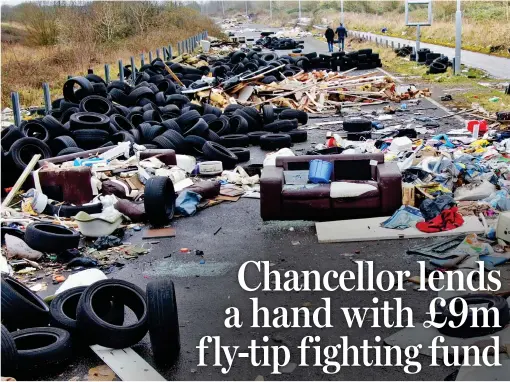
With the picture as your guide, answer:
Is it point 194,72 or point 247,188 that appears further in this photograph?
point 194,72

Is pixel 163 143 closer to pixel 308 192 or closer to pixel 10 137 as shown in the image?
pixel 10 137

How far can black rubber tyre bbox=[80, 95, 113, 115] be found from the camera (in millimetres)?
16658

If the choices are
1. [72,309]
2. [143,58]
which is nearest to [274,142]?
[72,309]

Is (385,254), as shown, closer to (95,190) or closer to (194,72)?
(95,190)

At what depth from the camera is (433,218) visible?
948 centimetres

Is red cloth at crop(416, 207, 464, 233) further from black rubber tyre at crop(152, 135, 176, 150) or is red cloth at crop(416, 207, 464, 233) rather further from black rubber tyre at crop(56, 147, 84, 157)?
black rubber tyre at crop(56, 147, 84, 157)

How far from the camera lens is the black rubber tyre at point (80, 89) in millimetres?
17891

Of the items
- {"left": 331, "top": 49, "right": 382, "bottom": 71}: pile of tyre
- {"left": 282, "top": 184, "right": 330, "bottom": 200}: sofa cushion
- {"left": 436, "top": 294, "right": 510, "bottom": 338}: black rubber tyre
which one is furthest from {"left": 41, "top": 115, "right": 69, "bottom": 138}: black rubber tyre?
{"left": 331, "top": 49, "right": 382, "bottom": 71}: pile of tyre

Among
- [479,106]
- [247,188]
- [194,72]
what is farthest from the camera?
[194,72]

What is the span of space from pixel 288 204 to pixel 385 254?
6.59 ft

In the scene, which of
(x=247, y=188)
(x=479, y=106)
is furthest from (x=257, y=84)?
(x=247, y=188)

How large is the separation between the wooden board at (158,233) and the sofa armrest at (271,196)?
1.42 metres

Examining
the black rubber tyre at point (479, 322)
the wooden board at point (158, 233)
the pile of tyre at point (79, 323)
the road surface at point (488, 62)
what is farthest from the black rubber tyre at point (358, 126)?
the road surface at point (488, 62)

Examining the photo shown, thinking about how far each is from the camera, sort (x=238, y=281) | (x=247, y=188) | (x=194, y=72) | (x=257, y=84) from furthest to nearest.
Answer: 1. (x=194, y=72)
2. (x=257, y=84)
3. (x=247, y=188)
4. (x=238, y=281)
